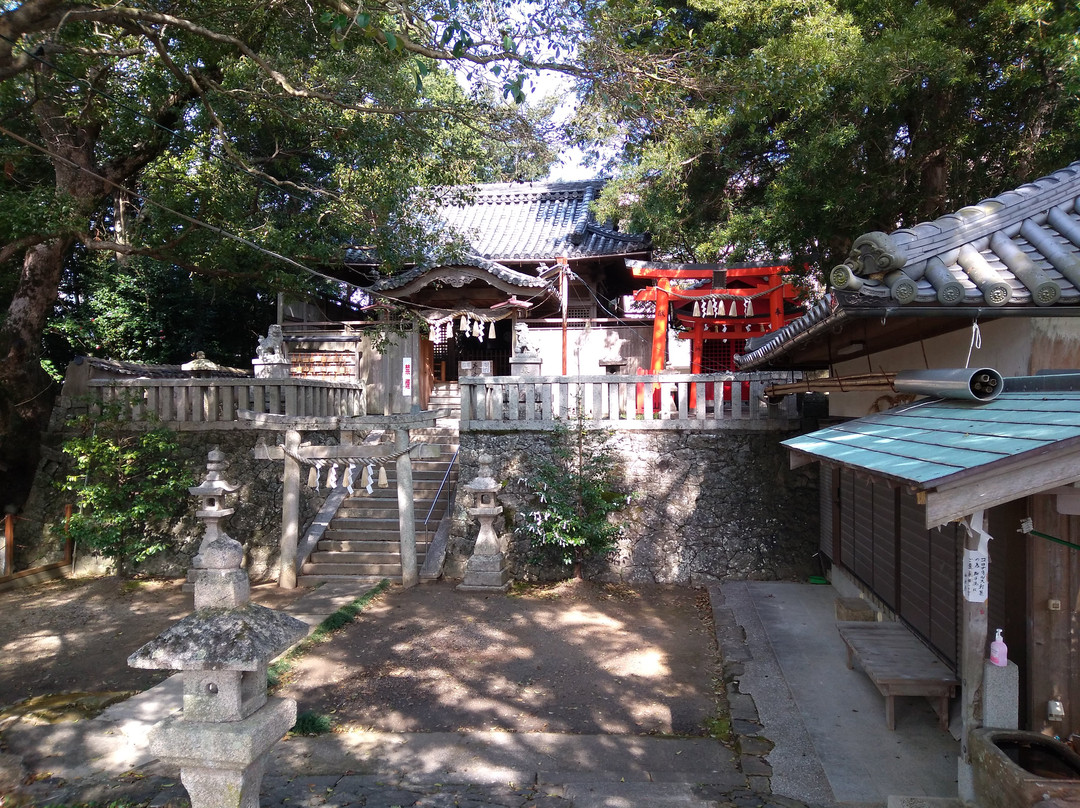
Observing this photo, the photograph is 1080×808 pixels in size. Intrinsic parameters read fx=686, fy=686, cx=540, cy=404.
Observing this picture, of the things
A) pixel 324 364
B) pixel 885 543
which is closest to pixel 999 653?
pixel 885 543

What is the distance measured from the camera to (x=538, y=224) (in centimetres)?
2028

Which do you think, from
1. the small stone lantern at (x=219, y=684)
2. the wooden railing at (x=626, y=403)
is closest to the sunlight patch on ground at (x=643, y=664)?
the wooden railing at (x=626, y=403)

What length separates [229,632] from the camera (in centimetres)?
389

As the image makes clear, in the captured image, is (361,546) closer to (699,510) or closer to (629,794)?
(699,510)

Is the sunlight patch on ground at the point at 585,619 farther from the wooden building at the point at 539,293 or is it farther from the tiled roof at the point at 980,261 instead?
the wooden building at the point at 539,293

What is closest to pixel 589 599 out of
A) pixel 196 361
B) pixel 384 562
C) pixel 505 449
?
pixel 505 449

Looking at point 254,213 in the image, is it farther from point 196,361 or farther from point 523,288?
point 523,288

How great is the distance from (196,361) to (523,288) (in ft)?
23.6

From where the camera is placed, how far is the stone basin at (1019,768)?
3.16 meters

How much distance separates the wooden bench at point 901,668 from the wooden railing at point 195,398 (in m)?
9.78

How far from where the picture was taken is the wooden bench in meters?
5.10

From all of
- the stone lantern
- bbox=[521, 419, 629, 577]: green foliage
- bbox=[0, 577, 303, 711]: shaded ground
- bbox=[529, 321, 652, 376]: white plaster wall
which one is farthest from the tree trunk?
bbox=[529, 321, 652, 376]: white plaster wall

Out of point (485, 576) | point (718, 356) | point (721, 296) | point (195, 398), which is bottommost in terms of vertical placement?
point (485, 576)

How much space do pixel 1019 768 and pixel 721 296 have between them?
35.4ft
